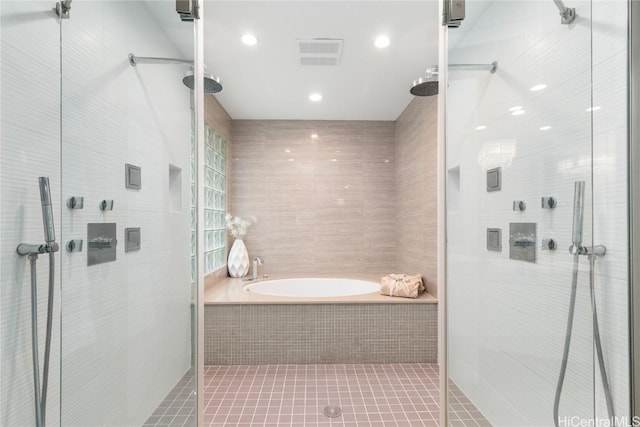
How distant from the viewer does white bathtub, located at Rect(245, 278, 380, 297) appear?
3650 millimetres

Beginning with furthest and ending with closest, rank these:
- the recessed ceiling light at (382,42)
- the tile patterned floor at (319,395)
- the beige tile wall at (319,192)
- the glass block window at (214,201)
→ the beige tile wall at (319,192) → the glass block window at (214,201) → the recessed ceiling light at (382,42) → the tile patterned floor at (319,395)

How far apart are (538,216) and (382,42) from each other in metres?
1.72

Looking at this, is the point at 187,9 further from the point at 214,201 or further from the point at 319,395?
the point at 214,201

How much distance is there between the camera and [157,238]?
1.16m

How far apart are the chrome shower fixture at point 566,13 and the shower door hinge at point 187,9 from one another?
49.8 inches

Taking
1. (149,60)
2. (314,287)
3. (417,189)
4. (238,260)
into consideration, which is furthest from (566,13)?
(238,260)

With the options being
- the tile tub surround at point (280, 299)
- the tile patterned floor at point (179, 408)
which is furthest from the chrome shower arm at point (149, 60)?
the tile tub surround at point (280, 299)

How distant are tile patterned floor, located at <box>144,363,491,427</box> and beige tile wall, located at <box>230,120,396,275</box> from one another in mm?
1655

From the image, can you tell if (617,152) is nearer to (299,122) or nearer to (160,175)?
(160,175)

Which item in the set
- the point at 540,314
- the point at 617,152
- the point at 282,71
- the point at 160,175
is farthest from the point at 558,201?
the point at 282,71

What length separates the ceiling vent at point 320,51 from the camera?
228cm

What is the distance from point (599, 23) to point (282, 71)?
219 cm

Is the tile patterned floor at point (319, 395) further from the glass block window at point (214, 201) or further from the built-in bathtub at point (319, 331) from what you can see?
the glass block window at point (214, 201)

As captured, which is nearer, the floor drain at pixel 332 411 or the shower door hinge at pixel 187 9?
the shower door hinge at pixel 187 9
